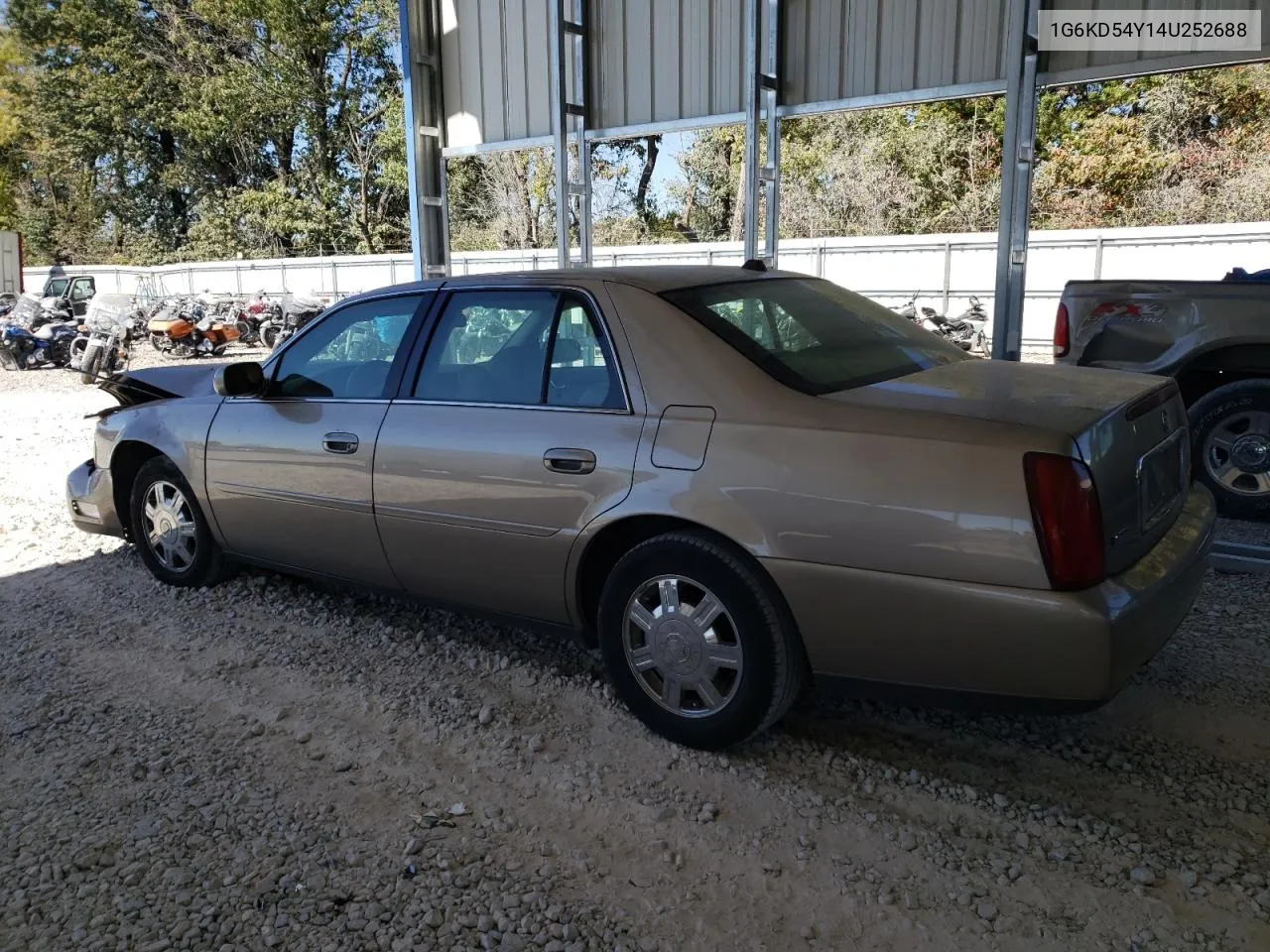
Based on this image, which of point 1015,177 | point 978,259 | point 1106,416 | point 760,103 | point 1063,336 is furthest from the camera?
point 978,259

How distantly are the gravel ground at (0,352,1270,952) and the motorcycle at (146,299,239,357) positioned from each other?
55.8 feet

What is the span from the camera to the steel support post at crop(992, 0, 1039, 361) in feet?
24.3

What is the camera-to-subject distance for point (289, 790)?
3.17 m

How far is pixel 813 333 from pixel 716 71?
644 cm

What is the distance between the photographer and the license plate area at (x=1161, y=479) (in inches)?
118

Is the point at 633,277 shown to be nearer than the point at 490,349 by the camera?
Yes

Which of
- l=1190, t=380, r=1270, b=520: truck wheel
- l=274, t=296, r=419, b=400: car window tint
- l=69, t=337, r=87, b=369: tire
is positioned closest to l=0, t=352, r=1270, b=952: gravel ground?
l=274, t=296, r=419, b=400: car window tint

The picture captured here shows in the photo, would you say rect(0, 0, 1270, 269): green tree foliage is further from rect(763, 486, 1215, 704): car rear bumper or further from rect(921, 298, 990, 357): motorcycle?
rect(763, 486, 1215, 704): car rear bumper

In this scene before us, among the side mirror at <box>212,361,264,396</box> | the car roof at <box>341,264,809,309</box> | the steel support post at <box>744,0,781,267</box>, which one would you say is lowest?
the side mirror at <box>212,361,264,396</box>

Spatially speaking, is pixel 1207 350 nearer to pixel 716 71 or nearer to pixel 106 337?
pixel 716 71

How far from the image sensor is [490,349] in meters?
3.91

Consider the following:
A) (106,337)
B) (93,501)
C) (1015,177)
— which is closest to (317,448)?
(93,501)

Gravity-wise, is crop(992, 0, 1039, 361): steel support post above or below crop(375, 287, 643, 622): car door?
above

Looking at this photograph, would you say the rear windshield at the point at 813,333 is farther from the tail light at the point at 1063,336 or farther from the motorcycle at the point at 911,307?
the motorcycle at the point at 911,307
